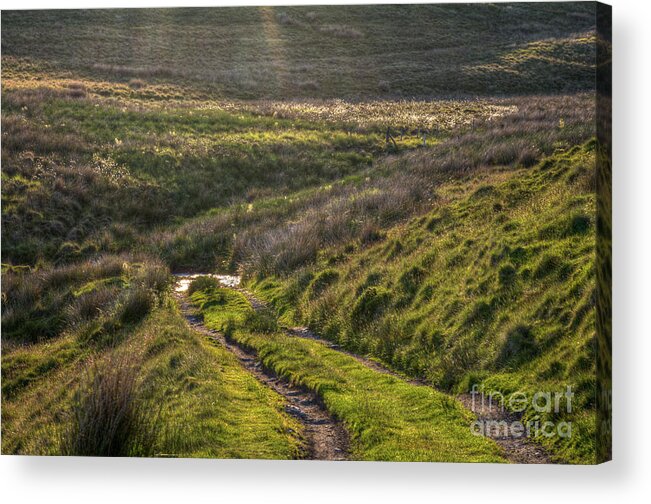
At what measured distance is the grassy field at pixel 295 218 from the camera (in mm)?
9672

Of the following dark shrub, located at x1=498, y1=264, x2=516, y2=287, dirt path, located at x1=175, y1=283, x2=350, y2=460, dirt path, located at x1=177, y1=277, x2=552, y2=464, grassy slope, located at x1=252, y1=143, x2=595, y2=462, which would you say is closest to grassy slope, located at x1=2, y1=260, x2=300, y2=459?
dirt path, located at x1=175, y1=283, x2=350, y2=460

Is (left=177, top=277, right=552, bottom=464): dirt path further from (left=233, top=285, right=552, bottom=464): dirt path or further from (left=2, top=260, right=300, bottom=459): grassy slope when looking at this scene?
(left=2, top=260, right=300, bottom=459): grassy slope

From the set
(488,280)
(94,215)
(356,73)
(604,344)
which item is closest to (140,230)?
(94,215)

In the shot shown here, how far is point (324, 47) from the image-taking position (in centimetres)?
1078

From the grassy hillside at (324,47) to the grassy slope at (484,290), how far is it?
160cm

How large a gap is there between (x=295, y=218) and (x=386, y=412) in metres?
3.94

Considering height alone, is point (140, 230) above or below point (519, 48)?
below

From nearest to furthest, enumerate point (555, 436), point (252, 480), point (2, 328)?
point (555, 436)
point (252, 480)
point (2, 328)

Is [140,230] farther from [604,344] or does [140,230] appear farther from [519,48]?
[604,344]

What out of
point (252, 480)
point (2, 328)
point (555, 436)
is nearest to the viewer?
point (555, 436)

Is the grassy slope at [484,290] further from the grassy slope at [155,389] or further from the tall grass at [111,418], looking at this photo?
the tall grass at [111,418]

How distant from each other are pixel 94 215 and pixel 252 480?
4.57m

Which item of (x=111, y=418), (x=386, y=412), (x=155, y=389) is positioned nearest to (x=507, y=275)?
(x=386, y=412)

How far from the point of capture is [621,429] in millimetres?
9383
